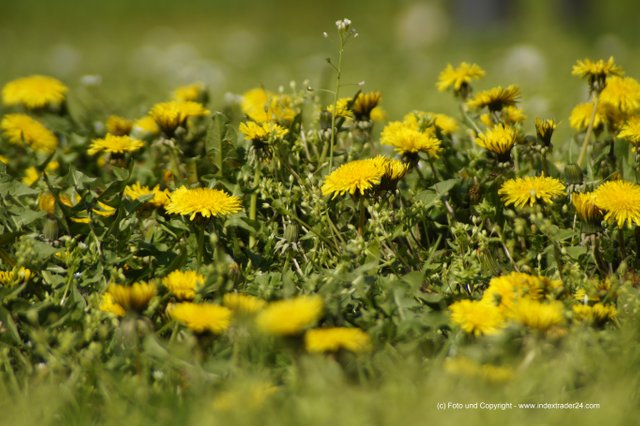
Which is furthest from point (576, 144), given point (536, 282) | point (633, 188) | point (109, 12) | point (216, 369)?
point (109, 12)

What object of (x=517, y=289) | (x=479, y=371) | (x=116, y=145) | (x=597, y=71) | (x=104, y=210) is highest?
(x=597, y=71)

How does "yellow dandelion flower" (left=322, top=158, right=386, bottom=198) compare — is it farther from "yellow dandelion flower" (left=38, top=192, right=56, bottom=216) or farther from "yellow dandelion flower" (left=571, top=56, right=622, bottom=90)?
"yellow dandelion flower" (left=38, top=192, right=56, bottom=216)

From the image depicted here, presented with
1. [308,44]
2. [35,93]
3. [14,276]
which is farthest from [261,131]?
[308,44]

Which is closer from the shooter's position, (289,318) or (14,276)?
(289,318)

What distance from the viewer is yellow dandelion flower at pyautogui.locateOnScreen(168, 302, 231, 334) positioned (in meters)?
1.47

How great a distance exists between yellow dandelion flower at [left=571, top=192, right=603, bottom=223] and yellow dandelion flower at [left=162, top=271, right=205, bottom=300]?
797mm

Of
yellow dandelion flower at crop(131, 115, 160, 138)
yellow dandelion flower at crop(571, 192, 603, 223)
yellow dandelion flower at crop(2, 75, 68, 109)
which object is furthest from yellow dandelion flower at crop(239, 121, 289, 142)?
yellow dandelion flower at crop(2, 75, 68, 109)

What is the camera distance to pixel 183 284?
165 cm

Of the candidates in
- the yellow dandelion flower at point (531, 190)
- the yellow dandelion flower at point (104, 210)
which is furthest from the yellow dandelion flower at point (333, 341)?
the yellow dandelion flower at point (104, 210)

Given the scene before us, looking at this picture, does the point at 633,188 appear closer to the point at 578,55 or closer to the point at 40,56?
the point at 578,55

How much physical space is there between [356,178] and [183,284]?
0.41m

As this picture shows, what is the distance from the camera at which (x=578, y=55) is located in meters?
5.96

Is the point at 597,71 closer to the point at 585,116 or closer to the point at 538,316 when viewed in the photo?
the point at 585,116

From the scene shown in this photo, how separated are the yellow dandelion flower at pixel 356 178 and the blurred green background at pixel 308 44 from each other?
770mm
